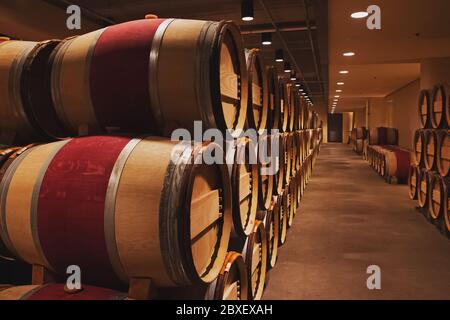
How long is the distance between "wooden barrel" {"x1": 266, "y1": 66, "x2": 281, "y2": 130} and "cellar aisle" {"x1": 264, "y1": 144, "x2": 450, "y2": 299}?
1.44 metres

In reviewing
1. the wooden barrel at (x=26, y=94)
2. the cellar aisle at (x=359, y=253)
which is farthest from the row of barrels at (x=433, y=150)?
the wooden barrel at (x=26, y=94)

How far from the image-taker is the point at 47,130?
1865 millimetres

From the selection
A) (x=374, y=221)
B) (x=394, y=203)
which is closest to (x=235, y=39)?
(x=374, y=221)

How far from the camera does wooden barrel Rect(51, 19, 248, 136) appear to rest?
61.0 inches

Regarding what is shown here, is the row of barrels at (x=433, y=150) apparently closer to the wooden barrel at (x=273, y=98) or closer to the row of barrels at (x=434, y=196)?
the row of barrels at (x=434, y=196)

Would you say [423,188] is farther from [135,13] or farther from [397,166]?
[135,13]

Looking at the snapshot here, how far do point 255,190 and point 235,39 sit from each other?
1.07 m

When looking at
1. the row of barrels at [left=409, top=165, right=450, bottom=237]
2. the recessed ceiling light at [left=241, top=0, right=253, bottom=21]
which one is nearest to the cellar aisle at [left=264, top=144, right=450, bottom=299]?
the row of barrels at [left=409, top=165, right=450, bottom=237]

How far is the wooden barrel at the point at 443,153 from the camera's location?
494 centimetres

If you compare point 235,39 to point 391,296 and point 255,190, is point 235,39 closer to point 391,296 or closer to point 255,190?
point 255,190

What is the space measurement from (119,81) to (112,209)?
0.58 metres

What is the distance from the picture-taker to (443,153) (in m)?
5.08

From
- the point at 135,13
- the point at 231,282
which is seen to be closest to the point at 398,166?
the point at 135,13

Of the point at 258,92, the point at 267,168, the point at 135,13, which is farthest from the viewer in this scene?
the point at 135,13
